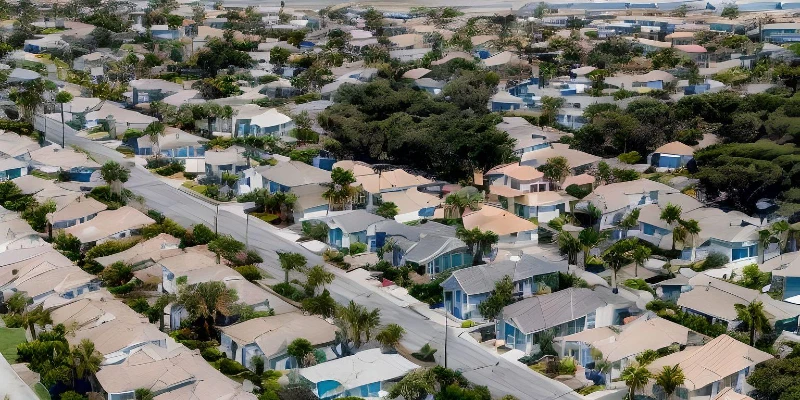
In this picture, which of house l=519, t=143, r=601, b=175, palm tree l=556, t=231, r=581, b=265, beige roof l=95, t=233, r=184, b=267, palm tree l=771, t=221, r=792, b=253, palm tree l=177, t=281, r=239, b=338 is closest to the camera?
palm tree l=177, t=281, r=239, b=338

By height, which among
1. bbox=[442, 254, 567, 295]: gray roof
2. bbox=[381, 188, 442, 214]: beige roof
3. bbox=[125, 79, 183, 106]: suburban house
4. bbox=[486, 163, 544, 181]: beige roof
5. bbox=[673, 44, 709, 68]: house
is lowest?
bbox=[442, 254, 567, 295]: gray roof

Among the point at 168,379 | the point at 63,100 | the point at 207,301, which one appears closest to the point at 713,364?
the point at 168,379

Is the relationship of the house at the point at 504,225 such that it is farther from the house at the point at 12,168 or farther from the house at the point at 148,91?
the house at the point at 148,91

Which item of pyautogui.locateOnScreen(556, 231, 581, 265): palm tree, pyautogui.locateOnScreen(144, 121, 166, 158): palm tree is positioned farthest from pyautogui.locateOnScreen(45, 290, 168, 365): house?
pyautogui.locateOnScreen(144, 121, 166, 158): palm tree

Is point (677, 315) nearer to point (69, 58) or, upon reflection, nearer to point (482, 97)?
point (482, 97)

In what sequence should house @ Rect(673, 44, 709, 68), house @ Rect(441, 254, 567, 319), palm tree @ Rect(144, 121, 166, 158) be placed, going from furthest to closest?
1. house @ Rect(673, 44, 709, 68)
2. palm tree @ Rect(144, 121, 166, 158)
3. house @ Rect(441, 254, 567, 319)

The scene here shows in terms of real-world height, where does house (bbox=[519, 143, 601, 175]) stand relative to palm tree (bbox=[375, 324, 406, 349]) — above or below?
above

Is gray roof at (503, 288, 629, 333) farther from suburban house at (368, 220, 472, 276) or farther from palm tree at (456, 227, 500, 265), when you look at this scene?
palm tree at (456, 227, 500, 265)

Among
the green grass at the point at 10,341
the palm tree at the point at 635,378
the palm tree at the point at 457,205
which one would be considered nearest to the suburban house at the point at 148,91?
the palm tree at the point at 457,205
